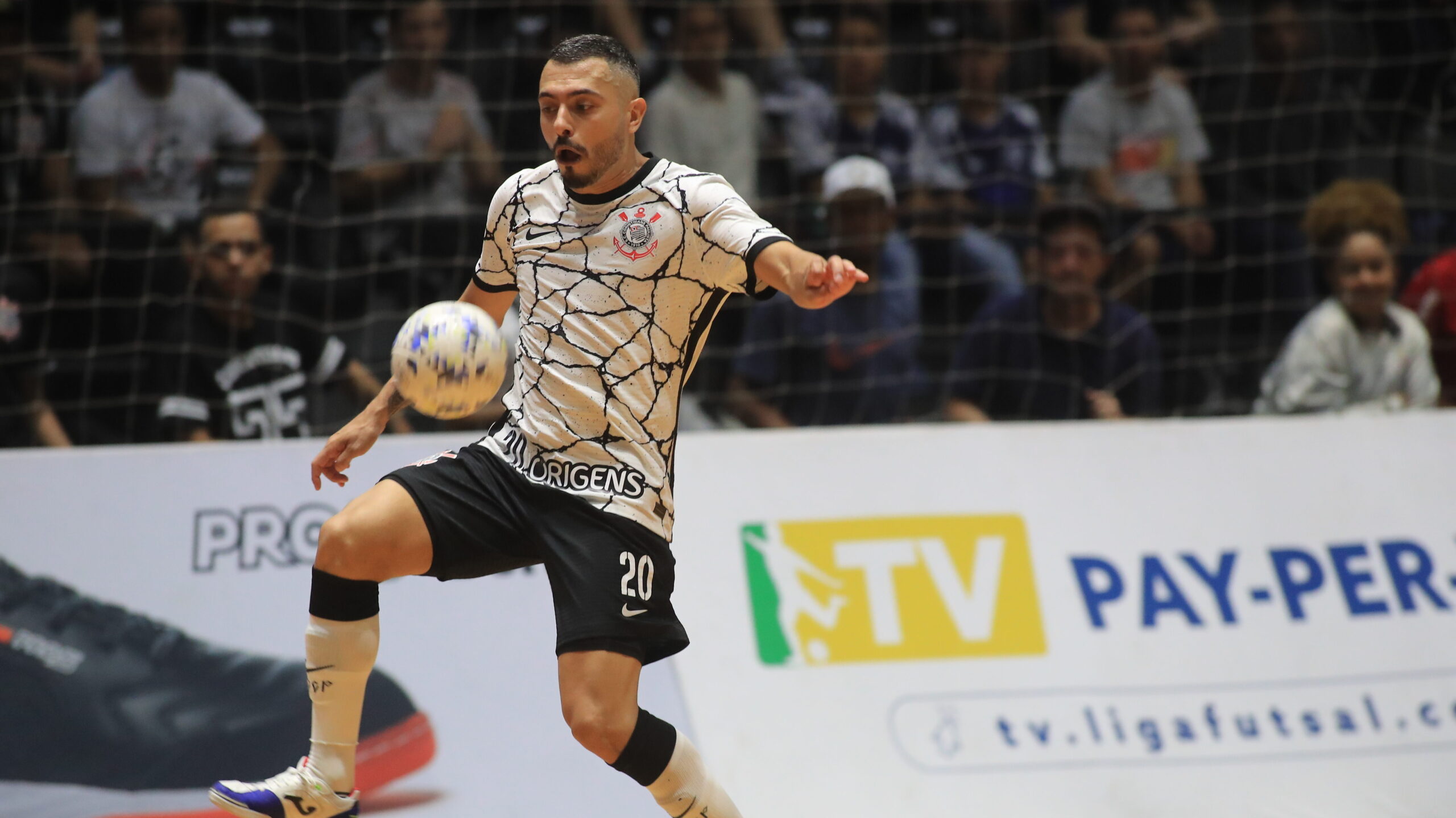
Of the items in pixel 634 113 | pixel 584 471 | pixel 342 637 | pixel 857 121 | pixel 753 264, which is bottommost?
pixel 342 637

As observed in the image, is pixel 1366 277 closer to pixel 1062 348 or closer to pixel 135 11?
pixel 1062 348

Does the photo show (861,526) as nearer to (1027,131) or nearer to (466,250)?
(466,250)

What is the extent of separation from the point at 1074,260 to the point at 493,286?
3.47m

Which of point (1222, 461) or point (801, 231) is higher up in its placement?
point (801, 231)

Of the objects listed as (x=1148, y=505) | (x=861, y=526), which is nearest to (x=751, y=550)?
(x=861, y=526)

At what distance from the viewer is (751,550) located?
5.21m

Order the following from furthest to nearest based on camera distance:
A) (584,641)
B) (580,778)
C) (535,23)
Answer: (535,23)
(580,778)
(584,641)

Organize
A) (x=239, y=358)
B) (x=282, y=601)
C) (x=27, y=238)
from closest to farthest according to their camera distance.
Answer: (x=282, y=601) → (x=239, y=358) → (x=27, y=238)

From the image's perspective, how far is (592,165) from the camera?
11.5 ft

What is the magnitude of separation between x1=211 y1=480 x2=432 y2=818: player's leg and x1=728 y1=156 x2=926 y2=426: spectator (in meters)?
3.07

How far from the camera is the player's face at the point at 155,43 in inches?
265

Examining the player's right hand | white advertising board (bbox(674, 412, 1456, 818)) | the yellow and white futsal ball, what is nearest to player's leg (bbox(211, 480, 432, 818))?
the player's right hand

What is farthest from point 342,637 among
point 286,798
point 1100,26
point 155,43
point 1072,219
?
point 1100,26

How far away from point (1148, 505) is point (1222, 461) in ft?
1.21
